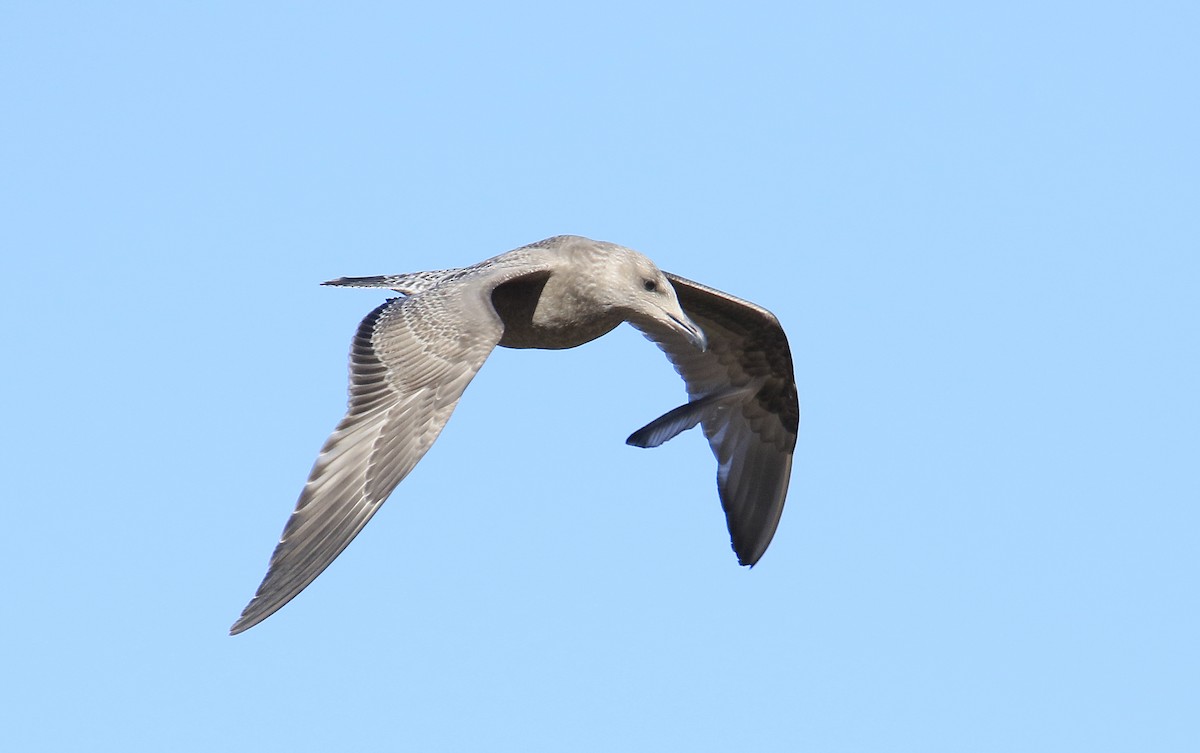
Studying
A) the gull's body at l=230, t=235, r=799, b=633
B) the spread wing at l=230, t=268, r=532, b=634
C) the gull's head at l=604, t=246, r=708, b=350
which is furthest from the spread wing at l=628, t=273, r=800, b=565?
the spread wing at l=230, t=268, r=532, b=634

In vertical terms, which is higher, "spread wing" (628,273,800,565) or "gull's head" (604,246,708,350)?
"gull's head" (604,246,708,350)

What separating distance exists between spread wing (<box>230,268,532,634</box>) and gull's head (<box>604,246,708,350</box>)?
1085 mm

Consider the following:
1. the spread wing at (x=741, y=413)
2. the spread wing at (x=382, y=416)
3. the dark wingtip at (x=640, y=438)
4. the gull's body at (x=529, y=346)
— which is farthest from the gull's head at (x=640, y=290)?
the dark wingtip at (x=640, y=438)

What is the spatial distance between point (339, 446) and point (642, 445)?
3781 millimetres

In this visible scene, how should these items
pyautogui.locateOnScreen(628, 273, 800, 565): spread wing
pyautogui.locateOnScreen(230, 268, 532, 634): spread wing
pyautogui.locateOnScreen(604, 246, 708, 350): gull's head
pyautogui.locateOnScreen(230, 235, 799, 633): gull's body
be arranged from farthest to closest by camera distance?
pyautogui.locateOnScreen(628, 273, 800, 565): spread wing < pyautogui.locateOnScreen(604, 246, 708, 350): gull's head < pyautogui.locateOnScreen(230, 235, 799, 633): gull's body < pyautogui.locateOnScreen(230, 268, 532, 634): spread wing

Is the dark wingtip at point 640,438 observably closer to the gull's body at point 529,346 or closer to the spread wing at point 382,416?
the gull's body at point 529,346

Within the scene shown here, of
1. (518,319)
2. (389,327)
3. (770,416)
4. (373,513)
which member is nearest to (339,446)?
(373,513)

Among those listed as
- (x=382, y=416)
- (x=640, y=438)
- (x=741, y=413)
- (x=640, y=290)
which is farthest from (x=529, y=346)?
(x=741, y=413)

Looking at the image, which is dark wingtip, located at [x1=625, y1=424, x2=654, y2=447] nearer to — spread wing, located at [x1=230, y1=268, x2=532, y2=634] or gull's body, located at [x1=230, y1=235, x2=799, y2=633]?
gull's body, located at [x1=230, y1=235, x2=799, y2=633]

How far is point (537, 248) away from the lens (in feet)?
38.8

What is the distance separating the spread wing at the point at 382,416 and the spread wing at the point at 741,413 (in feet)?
9.57

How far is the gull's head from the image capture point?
11.5 meters

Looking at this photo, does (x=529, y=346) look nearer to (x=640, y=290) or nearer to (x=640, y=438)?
(x=640, y=290)

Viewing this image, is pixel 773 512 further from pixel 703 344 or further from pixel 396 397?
pixel 396 397
